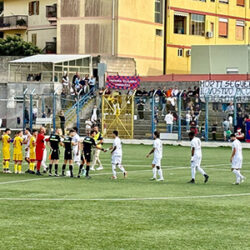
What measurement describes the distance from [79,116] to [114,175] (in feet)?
93.3

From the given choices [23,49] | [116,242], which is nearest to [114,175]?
[116,242]

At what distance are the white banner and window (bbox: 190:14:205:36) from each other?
21899mm

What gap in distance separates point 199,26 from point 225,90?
2408 centimetres

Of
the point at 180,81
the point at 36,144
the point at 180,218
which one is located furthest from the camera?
the point at 180,81

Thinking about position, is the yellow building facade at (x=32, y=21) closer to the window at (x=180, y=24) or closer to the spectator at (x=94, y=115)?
the window at (x=180, y=24)

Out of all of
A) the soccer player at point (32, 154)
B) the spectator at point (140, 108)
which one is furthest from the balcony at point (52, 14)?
the soccer player at point (32, 154)

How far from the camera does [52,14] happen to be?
74.9 m

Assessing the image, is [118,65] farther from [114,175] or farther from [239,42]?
[114,175]

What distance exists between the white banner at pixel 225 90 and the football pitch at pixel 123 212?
21354 mm

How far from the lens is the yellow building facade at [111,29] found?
230 ft

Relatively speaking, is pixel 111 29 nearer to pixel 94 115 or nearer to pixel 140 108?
pixel 94 115

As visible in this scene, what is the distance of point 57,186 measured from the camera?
93.9 feet

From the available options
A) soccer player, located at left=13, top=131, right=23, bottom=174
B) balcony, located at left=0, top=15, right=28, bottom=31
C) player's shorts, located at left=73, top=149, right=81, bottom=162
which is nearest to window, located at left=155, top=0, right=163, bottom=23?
balcony, located at left=0, top=15, right=28, bottom=31

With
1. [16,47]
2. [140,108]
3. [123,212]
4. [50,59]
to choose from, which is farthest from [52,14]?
[123,212]
